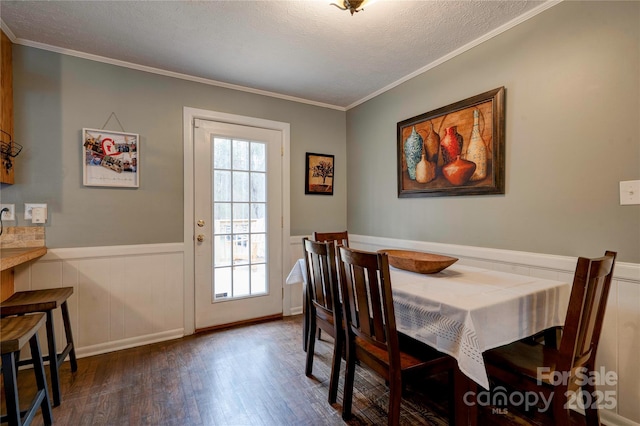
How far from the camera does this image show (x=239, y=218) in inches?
121

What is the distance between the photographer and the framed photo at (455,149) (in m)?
2.12

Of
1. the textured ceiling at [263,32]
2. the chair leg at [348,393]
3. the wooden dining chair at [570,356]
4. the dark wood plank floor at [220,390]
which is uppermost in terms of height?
the textured ceiling at [263,32]

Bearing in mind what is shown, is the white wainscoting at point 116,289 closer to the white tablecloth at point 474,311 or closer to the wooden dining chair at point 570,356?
the white tablecloth at point 474,311

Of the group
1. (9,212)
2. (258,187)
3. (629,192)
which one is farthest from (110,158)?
(629,192)

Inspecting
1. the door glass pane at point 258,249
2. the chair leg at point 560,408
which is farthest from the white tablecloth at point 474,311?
the door glass pane at point 258,249

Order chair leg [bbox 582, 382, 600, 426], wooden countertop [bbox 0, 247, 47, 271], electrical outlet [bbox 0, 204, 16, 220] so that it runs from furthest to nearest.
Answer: electrical outlet [bbox 0, 204, 16, 220], wooden countertop [bbox 0, 247, 47, 271], chair leg [bbox 582, 382, 600, 426]

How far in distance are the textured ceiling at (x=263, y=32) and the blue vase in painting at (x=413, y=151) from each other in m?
0.58

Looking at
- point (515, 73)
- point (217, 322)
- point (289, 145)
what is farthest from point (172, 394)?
point (515, 73)

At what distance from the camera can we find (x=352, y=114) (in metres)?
3.57

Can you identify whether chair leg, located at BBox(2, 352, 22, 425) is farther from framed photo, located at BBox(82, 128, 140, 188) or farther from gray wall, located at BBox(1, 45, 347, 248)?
framed photo, located at BBox(82, 128, 140, 188)

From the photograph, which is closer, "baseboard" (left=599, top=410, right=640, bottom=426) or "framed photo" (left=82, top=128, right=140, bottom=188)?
"baseboard" (left=599, top=410, right=640, bottom=426)

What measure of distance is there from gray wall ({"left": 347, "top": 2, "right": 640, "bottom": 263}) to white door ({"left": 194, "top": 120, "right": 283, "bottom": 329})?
5.20 feet

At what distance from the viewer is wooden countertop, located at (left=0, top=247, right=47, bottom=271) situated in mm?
1627

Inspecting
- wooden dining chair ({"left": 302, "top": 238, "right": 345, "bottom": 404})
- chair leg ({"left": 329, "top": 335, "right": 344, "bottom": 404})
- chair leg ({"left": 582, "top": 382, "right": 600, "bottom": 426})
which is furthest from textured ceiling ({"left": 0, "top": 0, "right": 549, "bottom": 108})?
chair leg ({"left": 582, "top": 382, "right": 600, "bottom": 426})
